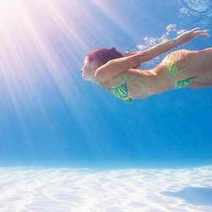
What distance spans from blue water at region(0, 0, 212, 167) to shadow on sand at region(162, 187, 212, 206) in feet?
40.1

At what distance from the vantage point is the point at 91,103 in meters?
42.4

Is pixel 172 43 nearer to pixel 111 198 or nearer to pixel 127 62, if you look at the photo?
pixel 127 62

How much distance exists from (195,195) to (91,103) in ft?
110

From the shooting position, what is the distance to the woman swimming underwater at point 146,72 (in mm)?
3502

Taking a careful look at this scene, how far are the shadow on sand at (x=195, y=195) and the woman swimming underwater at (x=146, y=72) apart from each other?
5.31 m

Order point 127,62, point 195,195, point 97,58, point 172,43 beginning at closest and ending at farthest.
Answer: point 172,43
point 127,62
point 97,58
point 195,195

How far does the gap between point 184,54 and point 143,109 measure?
40.2 metres

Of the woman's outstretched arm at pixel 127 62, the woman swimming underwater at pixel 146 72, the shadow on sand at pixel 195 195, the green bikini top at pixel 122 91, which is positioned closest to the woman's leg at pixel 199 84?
the woman swimming underwater at pixel 146 72

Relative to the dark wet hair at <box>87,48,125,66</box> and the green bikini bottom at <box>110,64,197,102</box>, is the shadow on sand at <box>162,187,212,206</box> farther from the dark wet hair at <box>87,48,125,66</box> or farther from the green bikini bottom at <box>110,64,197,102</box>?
the dark wet hair at <box>87,48,125,66</box>

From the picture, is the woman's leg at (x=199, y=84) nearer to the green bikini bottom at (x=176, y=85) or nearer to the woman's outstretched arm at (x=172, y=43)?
the green bikini bottom at (x=176, y=85)

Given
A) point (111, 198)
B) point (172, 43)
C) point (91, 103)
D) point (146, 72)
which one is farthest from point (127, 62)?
point (91, 103)

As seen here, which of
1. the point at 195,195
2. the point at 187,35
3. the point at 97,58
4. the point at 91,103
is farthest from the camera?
the point at 91,103

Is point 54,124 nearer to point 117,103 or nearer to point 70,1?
point 117,103

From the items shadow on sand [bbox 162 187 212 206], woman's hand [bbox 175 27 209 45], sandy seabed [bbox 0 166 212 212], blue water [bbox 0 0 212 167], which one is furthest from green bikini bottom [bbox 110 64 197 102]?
blue water [bbox 0 0 212 167]
